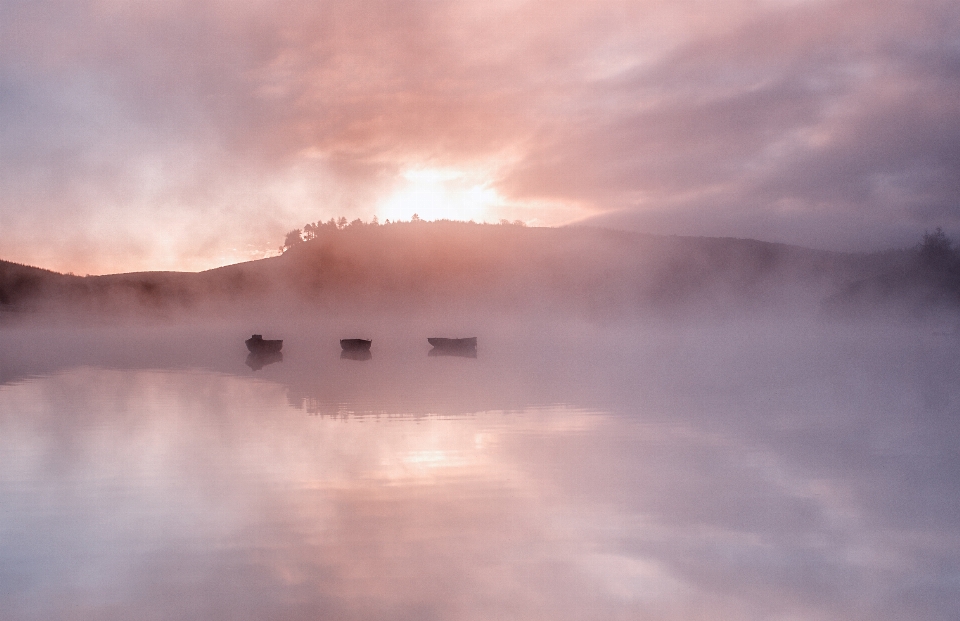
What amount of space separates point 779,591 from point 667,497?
182 inches

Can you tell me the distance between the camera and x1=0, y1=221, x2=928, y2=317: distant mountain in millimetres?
162000

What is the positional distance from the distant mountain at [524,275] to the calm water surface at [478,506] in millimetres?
135260

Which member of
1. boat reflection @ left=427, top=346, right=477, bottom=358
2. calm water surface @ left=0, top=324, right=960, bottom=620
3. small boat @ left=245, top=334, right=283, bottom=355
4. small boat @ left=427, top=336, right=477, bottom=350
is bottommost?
calm water surface @ left=0, top=324, right=960, bottom=620

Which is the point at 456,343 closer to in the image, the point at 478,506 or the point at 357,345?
the point at 357,345

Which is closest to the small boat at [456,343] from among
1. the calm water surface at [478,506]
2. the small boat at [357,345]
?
the small boat at [357,345]

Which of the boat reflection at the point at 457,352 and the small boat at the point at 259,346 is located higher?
the small boat at the point at 259,346

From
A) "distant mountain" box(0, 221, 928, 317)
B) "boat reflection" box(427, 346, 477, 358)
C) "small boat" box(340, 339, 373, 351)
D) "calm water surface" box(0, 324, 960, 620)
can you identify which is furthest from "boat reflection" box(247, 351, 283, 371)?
"distant mountain" box(0, 221, 928, 317)

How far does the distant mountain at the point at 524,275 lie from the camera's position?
16200 cm

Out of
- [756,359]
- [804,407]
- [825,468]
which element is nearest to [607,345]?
[756,359]

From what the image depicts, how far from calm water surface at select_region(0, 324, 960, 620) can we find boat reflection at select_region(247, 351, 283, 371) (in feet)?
51.4

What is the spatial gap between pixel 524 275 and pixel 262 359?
4699 inches

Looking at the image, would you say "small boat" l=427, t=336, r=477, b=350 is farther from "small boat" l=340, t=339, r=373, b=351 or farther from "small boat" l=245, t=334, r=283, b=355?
"small boat" l=245, t=334, r=283, b=355

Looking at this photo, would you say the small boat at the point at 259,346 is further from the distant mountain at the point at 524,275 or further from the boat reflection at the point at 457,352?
the distant mountain at the point at 524,275

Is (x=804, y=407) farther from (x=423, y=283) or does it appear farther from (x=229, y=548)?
(x=423, y=283)
